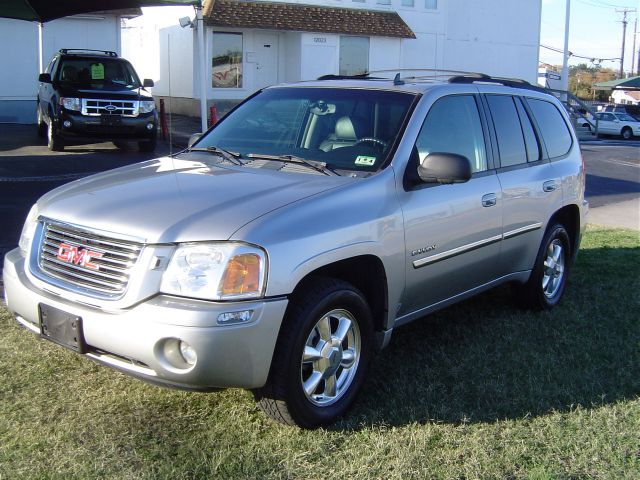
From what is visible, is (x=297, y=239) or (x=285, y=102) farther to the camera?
(x=285, y=102)

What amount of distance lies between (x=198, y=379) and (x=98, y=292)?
667mm

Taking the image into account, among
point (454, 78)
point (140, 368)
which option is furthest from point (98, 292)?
point (454, 78)

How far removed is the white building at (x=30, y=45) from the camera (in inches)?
834

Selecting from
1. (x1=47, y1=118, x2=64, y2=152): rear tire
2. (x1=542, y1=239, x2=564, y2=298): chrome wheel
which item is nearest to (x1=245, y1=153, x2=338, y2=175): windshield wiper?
(x1=542, y1=239, x2=564, y2=298): chrome wheel

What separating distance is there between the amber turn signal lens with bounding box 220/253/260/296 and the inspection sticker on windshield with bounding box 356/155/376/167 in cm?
123

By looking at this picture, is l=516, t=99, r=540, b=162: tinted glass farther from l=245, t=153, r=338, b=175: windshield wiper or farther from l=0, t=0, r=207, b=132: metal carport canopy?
l=0, t=0, r=207, b=132: metal carport canopy

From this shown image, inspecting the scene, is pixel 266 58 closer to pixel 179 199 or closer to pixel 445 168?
pixel 445 168

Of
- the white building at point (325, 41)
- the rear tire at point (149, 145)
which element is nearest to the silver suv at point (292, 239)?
the rear tire at point (149, 145)

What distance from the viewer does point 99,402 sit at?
3.97 m

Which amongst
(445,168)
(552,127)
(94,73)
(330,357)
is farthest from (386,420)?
(94,73)

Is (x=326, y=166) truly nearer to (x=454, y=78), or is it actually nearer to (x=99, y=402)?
(x=454, y=78)

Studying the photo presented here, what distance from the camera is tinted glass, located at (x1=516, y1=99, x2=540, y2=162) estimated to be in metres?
5.62

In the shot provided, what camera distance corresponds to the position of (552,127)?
6109 millimetres

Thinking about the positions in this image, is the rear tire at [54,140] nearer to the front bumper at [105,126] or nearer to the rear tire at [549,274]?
the front bumper at [105,126]
